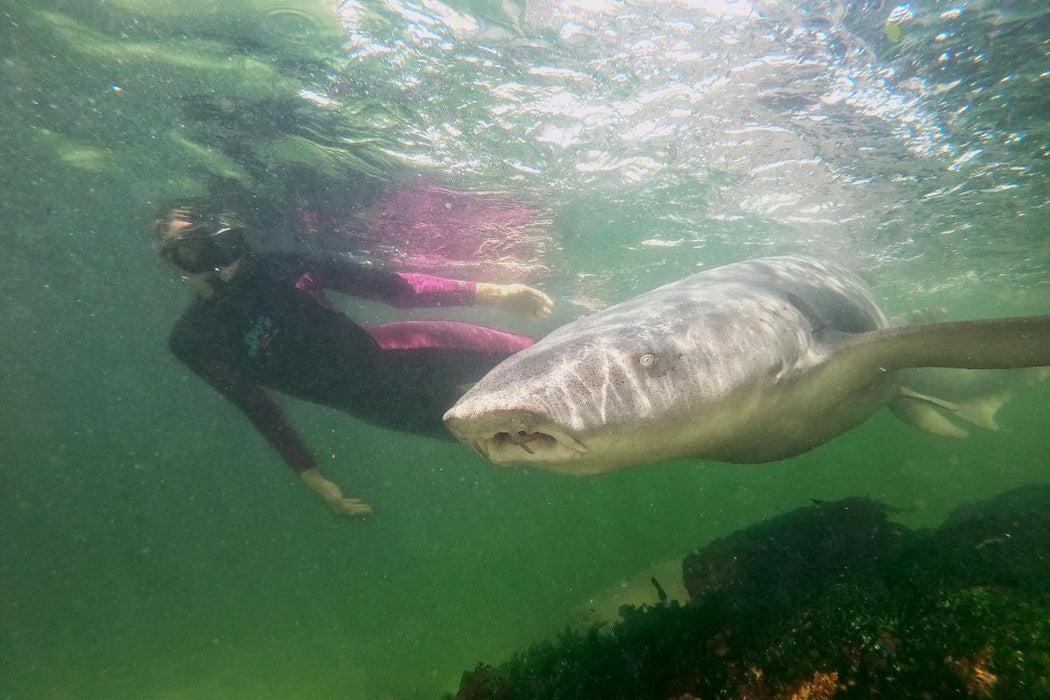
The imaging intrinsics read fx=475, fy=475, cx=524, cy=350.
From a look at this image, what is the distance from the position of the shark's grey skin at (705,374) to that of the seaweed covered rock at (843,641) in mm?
1107

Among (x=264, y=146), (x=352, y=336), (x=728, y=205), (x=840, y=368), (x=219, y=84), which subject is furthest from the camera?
(x=728, y=205)

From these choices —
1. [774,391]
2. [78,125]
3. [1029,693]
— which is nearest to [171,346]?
[774,391]

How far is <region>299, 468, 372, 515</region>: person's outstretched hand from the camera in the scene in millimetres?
6254

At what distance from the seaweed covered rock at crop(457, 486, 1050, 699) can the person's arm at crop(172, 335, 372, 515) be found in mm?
3490

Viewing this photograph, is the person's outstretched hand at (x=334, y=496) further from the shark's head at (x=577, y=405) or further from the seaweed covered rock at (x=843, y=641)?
the shark's head at (x=577, y=405)

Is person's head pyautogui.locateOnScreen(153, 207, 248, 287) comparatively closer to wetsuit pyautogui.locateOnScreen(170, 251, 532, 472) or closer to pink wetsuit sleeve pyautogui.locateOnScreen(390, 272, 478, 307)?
wetsuit pyautogui.locateOnScreen(170, 251, 532, 472)

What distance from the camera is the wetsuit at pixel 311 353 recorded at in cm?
613

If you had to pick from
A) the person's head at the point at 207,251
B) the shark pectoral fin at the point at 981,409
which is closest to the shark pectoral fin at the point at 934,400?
the shark pectoral fin at the point at 981,409

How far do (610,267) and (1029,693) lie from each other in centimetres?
1753

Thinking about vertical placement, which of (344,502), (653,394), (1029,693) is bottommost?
(344,502)

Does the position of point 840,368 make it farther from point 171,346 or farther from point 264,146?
point 264,146

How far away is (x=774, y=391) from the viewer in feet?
11.8

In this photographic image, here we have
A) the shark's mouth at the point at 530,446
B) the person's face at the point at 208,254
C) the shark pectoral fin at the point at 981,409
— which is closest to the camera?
the shark's mouth at the point at 530,446

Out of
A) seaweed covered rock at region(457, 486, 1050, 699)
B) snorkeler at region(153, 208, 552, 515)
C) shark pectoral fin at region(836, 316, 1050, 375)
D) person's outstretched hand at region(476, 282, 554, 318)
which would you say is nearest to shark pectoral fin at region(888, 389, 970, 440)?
seaweed covered rock at region(457, 486, 1050, 699)
